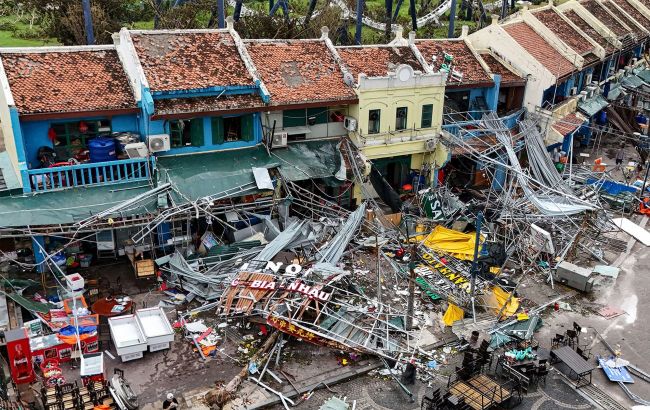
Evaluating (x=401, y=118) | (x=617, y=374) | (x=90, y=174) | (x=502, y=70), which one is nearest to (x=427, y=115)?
(x=401, y=118)

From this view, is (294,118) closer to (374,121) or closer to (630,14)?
(374,121)

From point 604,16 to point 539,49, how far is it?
14.5 m

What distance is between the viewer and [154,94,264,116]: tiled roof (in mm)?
24953

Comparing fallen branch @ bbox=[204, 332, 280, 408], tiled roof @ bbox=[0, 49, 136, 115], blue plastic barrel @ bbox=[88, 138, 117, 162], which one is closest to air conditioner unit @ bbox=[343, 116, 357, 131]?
tiled roof @ bbox=[0, 49, 136, 115]

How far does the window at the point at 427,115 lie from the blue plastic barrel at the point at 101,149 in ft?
48.7

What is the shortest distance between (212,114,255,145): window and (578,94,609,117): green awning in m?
23.6

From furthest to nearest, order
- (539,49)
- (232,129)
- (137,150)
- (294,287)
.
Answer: (539,49) → (232,129) → (137,150) → (294,287)

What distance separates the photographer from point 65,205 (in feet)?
75.2

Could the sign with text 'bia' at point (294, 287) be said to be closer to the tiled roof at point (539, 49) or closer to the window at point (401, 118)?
the window at point (401, 118)

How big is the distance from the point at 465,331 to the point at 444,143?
12.0 m

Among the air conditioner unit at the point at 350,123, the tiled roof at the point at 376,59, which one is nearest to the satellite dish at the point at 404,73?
the tiled roof at the point at 376,59

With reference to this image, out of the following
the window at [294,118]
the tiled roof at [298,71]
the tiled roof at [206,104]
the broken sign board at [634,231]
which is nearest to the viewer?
the tiled roof at [206,104]

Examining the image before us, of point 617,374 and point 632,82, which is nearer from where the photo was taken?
point 617,374

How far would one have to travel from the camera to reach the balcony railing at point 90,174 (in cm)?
2331
